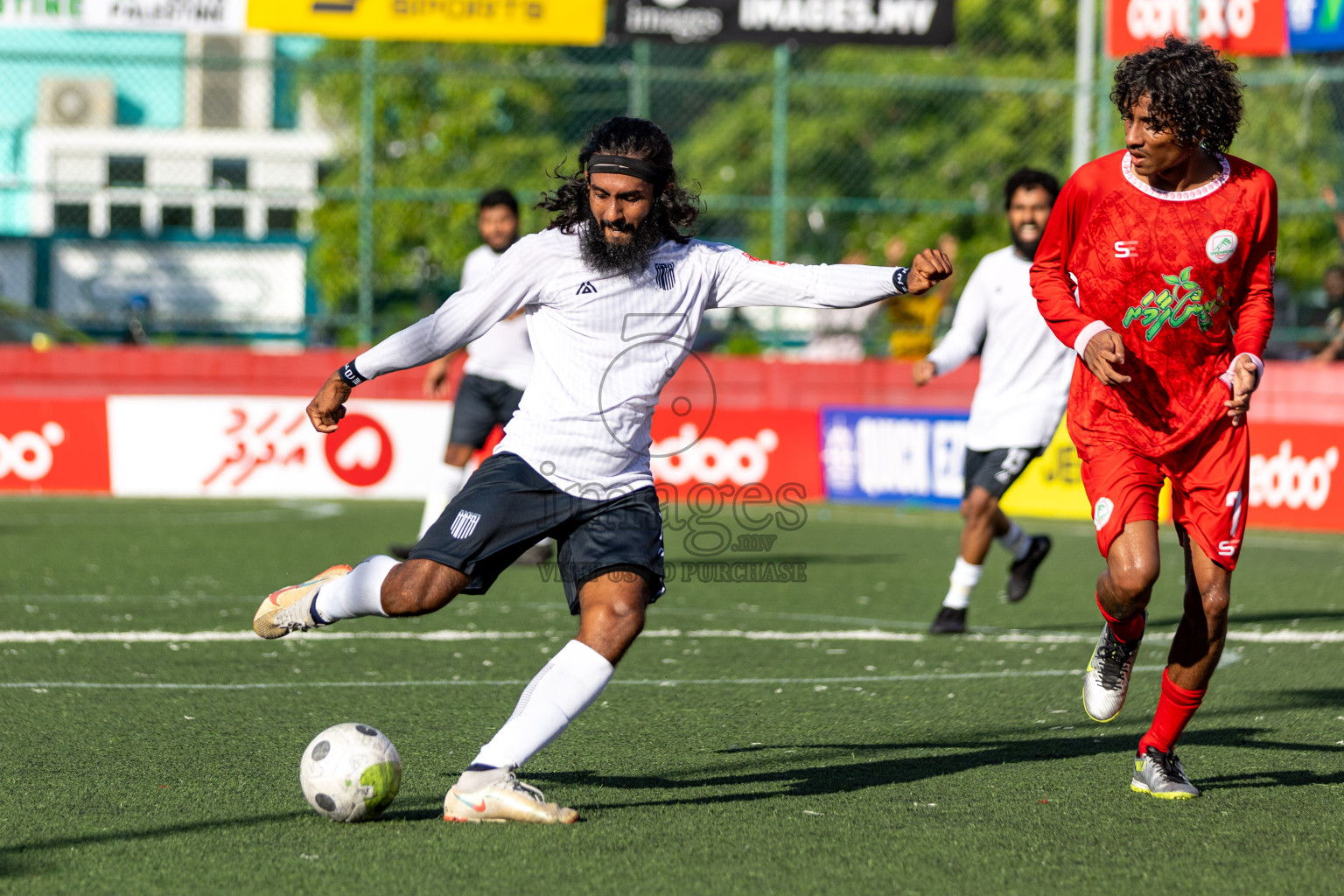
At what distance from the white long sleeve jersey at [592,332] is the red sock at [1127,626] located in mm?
1277

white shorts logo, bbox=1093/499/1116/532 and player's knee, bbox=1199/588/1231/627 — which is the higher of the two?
white shorts logo, bbox=1093/499/1116/532

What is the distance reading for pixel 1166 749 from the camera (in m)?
5.14

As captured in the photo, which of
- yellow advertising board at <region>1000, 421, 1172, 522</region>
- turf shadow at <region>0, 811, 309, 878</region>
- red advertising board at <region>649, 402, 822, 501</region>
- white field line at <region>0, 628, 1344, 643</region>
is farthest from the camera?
red advertising board at <region>649, 402, 822, 501</region>

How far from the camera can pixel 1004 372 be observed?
834cm

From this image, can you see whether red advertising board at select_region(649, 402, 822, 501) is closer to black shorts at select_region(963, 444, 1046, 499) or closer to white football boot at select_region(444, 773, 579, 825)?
black shorts at select_region(963, 444, 1046, 499)

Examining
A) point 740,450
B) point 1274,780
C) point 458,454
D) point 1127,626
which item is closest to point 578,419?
point 1127,626

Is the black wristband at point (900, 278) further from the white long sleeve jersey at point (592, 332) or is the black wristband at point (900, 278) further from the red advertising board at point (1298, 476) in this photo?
the red advertising board at point (1298, 476)

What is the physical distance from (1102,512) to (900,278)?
3.11 feet

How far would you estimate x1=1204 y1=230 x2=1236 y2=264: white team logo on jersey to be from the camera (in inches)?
192

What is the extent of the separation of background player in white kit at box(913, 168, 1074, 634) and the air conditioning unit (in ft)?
62.0

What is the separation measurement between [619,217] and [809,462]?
11.2 metres

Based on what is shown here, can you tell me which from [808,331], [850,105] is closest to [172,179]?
[808,331]

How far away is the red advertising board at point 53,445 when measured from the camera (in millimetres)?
15203

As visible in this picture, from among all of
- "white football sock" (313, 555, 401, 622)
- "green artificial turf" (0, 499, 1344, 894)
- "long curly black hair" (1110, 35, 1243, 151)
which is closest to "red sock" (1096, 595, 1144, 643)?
"green artificial turf" (0, 499, 1344, 894)
